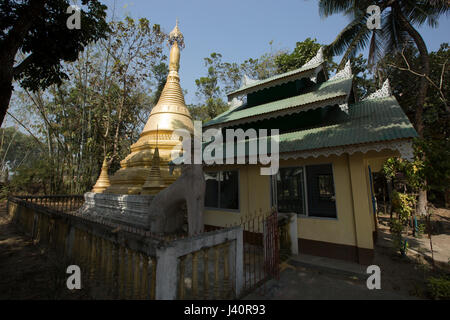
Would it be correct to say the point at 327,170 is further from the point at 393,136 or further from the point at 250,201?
the point at 250,201

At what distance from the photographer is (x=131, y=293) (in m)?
3.04

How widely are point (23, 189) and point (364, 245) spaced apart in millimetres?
27062

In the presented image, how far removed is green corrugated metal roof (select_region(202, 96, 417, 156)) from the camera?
5001mm

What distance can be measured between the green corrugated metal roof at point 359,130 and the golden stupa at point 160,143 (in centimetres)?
659

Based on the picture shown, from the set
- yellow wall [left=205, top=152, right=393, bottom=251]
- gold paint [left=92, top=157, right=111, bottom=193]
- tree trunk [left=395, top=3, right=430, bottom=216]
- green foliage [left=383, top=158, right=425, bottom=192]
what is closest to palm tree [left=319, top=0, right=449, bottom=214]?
tree trunk [left=395, top=3, right=430, bottom=216]

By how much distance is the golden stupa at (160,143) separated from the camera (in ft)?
35.5

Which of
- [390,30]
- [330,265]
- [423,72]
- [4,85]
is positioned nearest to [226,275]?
[330,265]

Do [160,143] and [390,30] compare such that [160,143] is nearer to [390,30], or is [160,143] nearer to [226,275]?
[226,275]

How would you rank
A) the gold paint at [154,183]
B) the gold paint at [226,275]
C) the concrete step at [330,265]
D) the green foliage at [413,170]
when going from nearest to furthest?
the gold paint at [226,275], the concrete step at [330,265], the green foliage at [413,170], the gold paint at [154,183]

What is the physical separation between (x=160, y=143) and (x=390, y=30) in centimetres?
1523

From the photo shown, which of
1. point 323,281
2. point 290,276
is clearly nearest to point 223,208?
point 290,276

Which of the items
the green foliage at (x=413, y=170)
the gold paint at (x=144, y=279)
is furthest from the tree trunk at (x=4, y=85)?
the green foliage at (x=413, y=170)

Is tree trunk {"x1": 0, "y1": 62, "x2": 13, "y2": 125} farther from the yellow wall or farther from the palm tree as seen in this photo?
the palm tree
